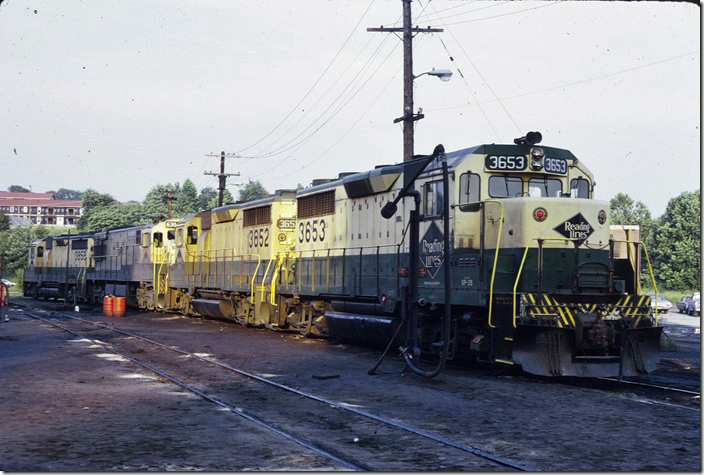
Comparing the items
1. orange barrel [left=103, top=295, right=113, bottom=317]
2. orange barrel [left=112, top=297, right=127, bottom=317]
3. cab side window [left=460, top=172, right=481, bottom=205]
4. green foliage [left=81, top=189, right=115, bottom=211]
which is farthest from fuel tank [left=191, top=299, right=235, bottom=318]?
green foliage [left=81, top=189, right=115, bottom=211]

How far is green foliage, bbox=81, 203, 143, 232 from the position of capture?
318 ft

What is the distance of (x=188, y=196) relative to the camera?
152 metres

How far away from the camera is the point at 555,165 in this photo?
14.6m

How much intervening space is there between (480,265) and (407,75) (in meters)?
11.2

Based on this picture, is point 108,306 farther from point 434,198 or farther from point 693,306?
point 693,306

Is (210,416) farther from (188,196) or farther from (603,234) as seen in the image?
(188,196)

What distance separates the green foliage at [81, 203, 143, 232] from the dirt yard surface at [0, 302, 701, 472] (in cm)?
8416

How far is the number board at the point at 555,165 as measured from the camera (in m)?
14.5

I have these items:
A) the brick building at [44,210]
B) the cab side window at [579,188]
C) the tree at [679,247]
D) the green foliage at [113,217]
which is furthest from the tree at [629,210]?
the brick building at [44,210]

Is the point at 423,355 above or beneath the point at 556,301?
beneath

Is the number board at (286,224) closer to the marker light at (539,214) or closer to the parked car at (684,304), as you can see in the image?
the marker light at (539,214)

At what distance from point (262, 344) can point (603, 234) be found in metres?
9.69

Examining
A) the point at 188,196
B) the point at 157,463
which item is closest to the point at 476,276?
the point at 157,463

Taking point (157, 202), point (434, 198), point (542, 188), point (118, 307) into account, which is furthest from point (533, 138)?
point (157, 202)
